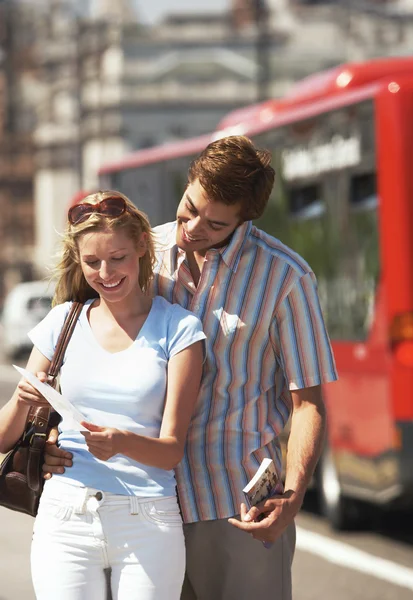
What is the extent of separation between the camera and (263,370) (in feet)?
11.9

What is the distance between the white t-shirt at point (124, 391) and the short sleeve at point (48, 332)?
0.02 m

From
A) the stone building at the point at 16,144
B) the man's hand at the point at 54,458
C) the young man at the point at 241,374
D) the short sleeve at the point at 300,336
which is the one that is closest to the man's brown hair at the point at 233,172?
the young man at the point at 241,374

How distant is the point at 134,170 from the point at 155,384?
434 inches

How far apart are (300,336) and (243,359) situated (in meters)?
0.15

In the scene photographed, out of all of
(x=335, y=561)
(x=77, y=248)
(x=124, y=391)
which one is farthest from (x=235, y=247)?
(x=335, y=561)

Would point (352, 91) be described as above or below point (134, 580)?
above

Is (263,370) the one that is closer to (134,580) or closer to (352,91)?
(134,580)

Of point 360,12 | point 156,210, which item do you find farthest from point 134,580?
point 360,12

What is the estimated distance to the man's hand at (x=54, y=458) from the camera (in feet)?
11.3

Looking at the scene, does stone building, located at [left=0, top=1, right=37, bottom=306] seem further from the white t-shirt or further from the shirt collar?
the white t-shirt

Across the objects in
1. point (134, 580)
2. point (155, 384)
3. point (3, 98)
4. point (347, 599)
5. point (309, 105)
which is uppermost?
point (3, 98)

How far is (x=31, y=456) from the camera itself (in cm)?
352

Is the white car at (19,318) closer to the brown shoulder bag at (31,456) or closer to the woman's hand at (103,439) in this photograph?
the brown shoulder bag at (31,456)

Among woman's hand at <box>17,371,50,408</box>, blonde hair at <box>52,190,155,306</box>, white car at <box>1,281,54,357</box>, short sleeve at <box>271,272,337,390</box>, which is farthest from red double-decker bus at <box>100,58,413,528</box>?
white car at <box>1,281,54,357</box>
